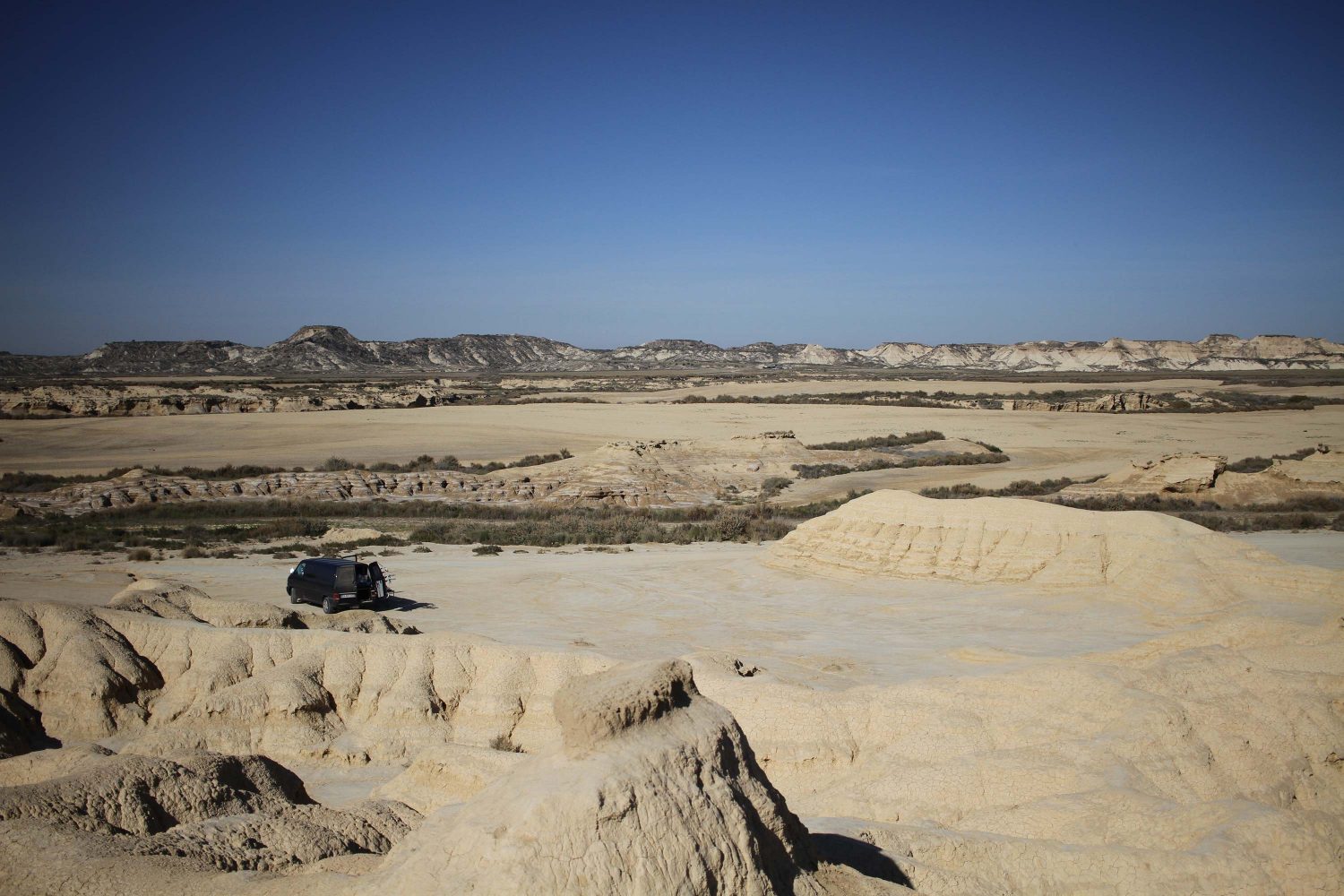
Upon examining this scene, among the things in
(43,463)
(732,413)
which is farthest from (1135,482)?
→ (43,463)

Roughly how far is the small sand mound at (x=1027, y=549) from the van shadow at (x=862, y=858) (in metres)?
14.6

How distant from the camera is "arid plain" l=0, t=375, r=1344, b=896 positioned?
598cm

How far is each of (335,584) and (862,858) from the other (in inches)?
601

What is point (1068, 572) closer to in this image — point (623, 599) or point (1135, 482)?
point (623, 599)

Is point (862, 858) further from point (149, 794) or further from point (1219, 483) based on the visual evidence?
point (1219, 483)

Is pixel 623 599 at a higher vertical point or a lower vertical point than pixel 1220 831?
lower

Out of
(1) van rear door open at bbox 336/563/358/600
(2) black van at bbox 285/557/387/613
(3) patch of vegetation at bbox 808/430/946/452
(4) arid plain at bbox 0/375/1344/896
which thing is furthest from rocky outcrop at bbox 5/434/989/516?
(1) van rear door open at bbox 336/563/358/600

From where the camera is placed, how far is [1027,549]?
21.7 meters

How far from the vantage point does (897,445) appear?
56375mm

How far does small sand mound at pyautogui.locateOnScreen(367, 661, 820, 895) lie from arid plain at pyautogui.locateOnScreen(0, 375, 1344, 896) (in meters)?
0.02

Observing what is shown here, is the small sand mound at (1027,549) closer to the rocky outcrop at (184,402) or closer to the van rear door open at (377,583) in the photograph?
the van rear door open at (377,583)

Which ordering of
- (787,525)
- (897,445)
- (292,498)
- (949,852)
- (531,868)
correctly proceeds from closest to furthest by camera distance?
1. (531,868)
2. (949,852)
3. (787,525)
4. (292,498)
5. (897,445)

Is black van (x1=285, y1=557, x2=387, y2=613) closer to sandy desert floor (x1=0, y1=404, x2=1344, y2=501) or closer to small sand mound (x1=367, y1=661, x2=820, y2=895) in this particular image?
small sand mound (x1=367, y1=661, x2=820, y2=895)

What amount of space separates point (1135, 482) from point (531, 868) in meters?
37.2
